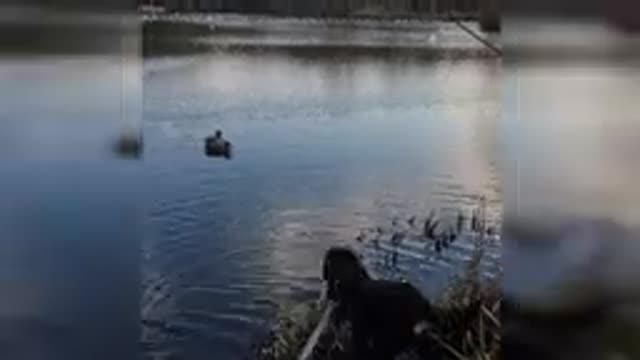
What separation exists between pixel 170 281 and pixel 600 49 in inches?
36.0

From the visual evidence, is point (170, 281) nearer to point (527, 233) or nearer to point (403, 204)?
point (403, 204)

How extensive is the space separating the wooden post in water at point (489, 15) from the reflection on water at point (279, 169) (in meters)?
0.06

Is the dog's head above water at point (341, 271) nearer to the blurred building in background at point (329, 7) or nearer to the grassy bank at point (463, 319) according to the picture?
the grassy bank at point (463, 319)

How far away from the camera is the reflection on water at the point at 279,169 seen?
2891mm

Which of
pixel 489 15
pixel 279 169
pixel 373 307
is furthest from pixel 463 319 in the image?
pixel 489 15

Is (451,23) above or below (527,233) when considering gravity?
above

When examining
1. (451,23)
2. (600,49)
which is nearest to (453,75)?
(451,23)

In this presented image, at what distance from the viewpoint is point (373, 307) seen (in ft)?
9.57

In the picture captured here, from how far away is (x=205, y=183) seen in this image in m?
2.92

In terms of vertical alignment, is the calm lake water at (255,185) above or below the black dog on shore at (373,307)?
above

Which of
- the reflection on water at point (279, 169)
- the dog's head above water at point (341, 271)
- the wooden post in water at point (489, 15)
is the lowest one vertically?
the dog's head above water at point (341, 271)

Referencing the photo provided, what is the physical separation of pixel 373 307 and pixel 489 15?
1.93 ft

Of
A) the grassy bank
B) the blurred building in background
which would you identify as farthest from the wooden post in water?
the grassy bank

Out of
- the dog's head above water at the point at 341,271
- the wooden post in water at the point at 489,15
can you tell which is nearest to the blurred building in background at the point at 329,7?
the wooden post in water at the point at 489,15
